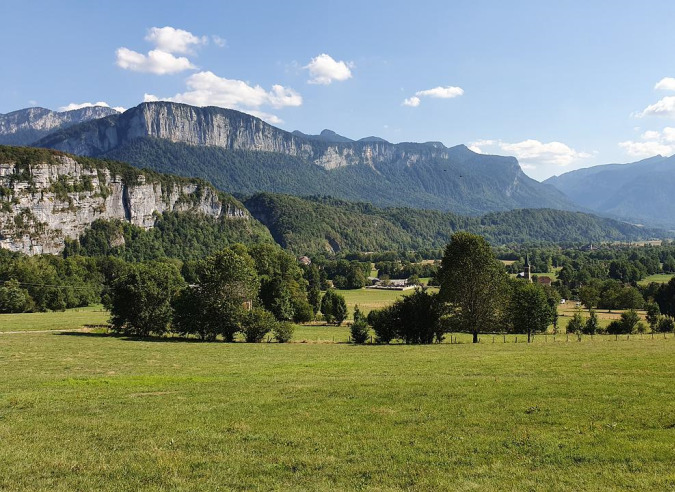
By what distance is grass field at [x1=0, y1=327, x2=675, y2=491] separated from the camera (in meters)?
11.2

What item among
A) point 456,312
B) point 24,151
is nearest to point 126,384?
point 456,312

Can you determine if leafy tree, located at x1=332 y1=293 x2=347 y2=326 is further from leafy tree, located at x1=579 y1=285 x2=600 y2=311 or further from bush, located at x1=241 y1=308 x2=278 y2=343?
leafy tree, located at x1=579 y1=285 x2=600 y2=311

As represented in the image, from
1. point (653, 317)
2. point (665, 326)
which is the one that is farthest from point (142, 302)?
point (653, 317)

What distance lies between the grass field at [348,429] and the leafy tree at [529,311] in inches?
1309

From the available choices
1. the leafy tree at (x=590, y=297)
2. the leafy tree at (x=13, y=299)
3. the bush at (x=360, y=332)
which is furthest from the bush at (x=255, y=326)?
the leafy tree at (x=590, y=297)

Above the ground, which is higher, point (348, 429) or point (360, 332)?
point (348, 429)

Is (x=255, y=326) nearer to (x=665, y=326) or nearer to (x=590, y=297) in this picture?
(x=665, y=326)

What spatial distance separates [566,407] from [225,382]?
53.5 feet

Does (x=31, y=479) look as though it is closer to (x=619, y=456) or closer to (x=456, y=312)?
(x=619, y=456)

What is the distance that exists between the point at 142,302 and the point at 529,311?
162 feet

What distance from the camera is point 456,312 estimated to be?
53.7 metres

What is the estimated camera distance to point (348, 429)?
49.3 feet

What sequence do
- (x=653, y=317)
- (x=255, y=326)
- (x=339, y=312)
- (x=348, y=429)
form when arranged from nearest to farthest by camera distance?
(x=348, y=429) → (x=255, y=326) → (x=653, y=317) → (x=339, y=312)

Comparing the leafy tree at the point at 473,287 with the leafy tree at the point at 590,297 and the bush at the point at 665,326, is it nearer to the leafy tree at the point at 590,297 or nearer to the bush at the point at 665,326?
the bush at the point at 665,326
